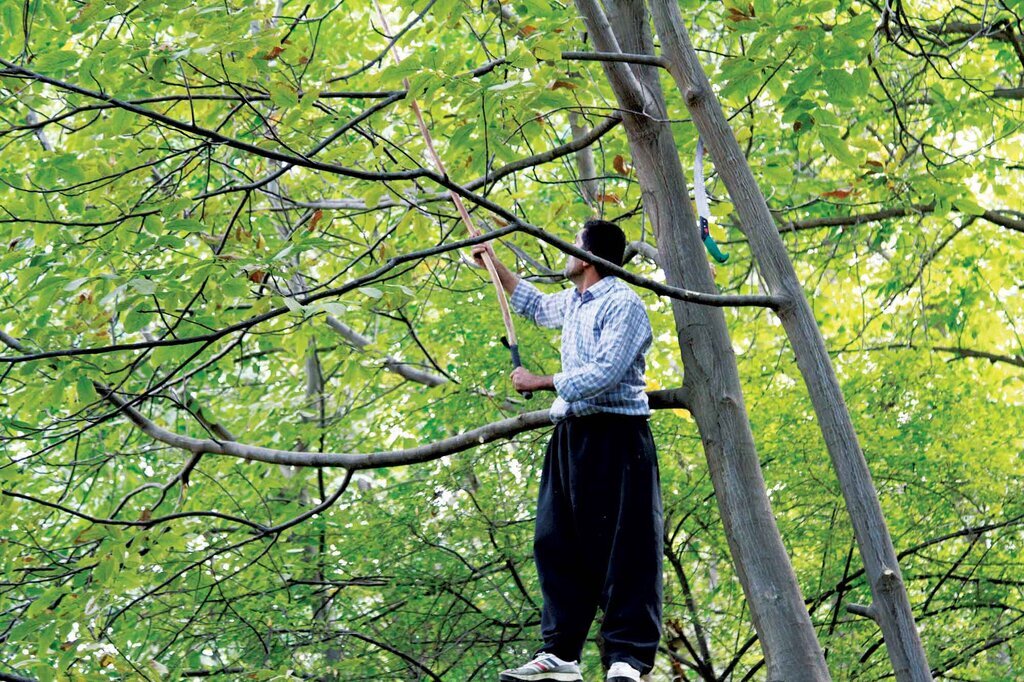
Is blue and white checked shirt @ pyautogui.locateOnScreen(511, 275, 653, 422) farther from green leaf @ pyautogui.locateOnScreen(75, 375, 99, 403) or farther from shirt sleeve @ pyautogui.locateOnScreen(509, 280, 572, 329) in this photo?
green leaf @ pyautogui.locateOnScreen(75, 375, 99, 403)

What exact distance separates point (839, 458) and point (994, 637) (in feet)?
8.33

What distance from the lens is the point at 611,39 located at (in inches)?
163

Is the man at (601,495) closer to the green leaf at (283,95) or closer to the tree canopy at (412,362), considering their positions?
the tree canopy at (412,362)

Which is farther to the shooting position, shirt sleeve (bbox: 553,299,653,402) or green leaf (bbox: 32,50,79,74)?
green leaf (bbox: 32,50,79,74)

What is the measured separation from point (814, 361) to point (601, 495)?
0.91 metres

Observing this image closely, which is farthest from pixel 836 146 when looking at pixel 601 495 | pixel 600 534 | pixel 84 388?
pixel 84 388

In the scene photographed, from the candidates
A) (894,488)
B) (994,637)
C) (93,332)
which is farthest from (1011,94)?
(93,332)

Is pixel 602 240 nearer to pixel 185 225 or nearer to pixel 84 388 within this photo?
pixel 185 225

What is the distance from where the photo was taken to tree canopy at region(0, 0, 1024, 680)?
414 centimetres

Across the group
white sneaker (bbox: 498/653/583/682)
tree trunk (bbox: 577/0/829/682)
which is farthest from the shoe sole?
tree trunk (bbox: 577/0/829/682)

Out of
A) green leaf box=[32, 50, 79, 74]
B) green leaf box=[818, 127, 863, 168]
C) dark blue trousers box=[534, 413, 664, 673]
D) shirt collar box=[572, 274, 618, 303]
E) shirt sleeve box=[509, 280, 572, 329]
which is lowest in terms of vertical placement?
dark blue trousers box=[534, 413, 664, 673]

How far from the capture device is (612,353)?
3.90 metres

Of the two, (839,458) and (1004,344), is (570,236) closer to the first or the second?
(839,458)

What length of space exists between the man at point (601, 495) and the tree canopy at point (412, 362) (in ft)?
0.85
